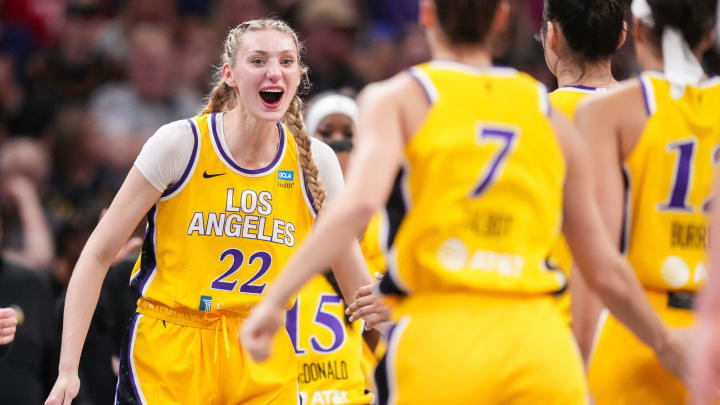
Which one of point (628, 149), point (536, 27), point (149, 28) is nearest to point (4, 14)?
point (149, 28)

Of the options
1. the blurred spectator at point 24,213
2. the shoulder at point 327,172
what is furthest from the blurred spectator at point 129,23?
the shoulder at point 327,172

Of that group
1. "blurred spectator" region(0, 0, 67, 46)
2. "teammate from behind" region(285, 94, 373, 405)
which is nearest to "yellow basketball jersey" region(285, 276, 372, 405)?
"teammate from behind" region(285, 94, 373, 405)

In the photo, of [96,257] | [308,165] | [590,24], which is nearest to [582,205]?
[590,24]

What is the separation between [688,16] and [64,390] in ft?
9.37

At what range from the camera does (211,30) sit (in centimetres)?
1255

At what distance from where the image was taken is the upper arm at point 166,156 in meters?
5.08

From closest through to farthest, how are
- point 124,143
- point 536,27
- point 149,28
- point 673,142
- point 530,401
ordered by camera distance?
point 530,401 → point 673,142 → point 124,143 → point 149,28 → point 536,27

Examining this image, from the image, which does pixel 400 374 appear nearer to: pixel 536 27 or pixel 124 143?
pixel 124 143

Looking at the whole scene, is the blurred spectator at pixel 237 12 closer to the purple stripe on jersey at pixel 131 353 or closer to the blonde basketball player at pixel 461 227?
the purple stripe on jersey at pixel 131 353

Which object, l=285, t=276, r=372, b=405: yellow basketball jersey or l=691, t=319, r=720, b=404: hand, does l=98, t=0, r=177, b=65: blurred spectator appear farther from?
l=691, t=319, r=720, b=404: hand

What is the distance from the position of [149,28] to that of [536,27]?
412 centimetres

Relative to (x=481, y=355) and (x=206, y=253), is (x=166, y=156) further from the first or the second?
(x=481, y=355)

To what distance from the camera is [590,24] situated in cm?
510

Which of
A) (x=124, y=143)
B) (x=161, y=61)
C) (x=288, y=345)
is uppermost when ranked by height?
(x=161, y=61)
